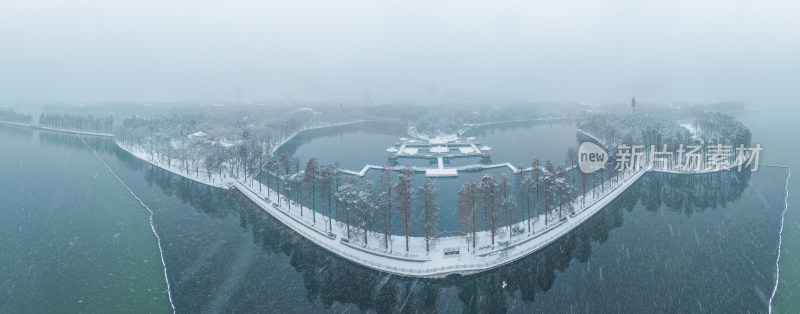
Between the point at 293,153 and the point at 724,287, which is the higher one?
the point at 293,153

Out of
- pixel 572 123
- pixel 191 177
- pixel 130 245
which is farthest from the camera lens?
pixel 572 123

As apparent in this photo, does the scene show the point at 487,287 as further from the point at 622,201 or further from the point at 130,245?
the point at 130,245

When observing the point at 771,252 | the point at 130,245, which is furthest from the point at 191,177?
the point at 771,252

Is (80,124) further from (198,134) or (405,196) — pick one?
(405,196)

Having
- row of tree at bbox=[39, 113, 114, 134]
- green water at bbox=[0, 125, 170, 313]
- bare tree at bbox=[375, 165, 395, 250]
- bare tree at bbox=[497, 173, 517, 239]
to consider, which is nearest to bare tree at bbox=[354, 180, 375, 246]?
bare tree at bbox=[375, 165, 395, 250]

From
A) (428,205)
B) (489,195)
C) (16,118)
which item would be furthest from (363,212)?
(16,118)
